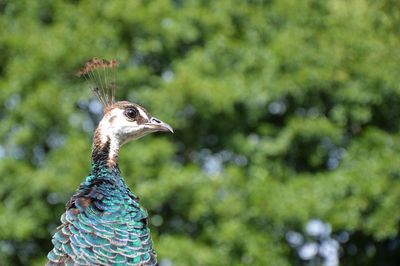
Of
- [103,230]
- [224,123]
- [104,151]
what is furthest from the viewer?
[224,123]

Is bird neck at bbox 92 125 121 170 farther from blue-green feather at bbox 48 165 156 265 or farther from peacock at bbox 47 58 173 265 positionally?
blue-green feather at bbox 48 165 156 265

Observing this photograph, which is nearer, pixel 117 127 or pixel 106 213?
pixel 106 213

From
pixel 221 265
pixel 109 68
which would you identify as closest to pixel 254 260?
pixel 221 265

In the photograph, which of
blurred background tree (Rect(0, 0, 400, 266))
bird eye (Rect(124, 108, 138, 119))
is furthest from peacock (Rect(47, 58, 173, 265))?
blurred background tree (Rect(0, 0, 400, 266))

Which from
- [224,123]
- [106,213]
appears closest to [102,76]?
[106,213]

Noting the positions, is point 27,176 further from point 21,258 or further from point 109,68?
point 109,68

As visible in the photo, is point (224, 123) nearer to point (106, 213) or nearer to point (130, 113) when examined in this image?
point (130, 113)

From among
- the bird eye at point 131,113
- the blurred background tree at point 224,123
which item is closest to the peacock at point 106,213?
the bird eye at point 131,113

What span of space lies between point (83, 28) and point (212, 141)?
56.9 inches

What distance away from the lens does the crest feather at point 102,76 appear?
2.89 metres

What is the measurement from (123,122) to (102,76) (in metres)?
0.17

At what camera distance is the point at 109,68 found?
2906 millimetres

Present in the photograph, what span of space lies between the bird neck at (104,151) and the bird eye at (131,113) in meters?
0.10

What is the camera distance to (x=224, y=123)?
23.8 feet
